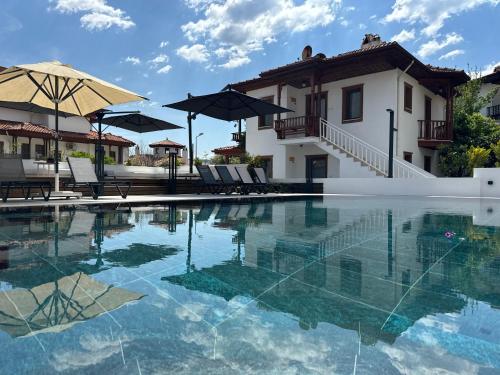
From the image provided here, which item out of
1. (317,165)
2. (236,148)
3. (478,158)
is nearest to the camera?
(478,158)

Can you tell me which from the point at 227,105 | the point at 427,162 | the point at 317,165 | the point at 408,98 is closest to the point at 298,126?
the point at 317,165

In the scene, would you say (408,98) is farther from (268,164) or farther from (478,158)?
(268,164)

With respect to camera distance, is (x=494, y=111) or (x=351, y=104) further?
(x=494, y=111)

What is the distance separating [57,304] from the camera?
218 cm

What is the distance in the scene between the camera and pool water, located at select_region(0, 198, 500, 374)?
1.59 m

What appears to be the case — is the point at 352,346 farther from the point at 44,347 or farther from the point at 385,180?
the point at 385,180

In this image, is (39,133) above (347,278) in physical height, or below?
above

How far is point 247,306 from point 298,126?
16.3 metres

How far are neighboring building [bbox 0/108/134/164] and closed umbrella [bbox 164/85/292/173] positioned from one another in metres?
15.9

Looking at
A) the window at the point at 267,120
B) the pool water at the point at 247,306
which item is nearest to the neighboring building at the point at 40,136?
the window at the point at 267,120

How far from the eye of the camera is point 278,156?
792 inches

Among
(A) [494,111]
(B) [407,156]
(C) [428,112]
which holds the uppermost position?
(A) [494,111]

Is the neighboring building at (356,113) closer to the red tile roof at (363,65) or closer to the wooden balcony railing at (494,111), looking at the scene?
the red tile roof at (363,65)

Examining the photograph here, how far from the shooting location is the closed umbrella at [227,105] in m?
13.3
